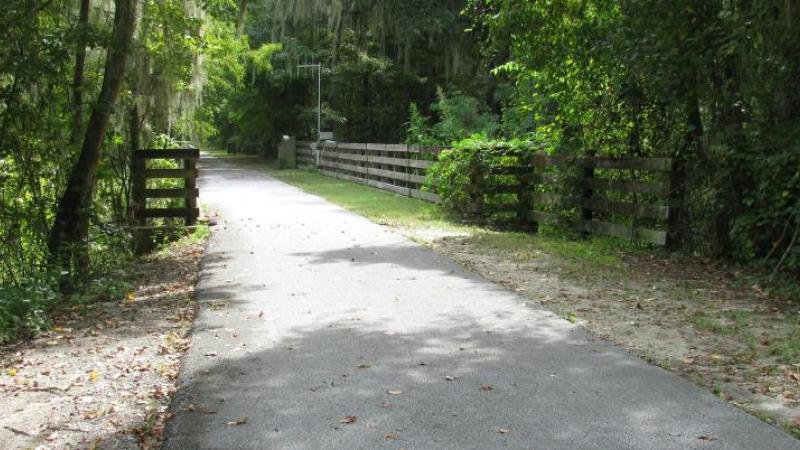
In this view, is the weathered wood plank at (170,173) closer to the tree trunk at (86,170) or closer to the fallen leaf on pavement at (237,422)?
the tree trunk at (86,170)

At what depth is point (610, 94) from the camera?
11.5 m

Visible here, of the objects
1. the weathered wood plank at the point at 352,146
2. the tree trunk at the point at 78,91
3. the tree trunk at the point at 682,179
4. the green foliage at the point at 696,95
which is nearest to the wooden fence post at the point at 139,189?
the tree trunk at the point at 78,91

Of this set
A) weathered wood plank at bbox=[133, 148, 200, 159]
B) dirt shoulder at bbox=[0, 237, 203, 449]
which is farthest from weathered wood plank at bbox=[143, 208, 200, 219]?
dirt shoulder at bbox=[0, 237, 203, 449]

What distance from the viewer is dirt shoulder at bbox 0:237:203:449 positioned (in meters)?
4.36

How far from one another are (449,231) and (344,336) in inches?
272

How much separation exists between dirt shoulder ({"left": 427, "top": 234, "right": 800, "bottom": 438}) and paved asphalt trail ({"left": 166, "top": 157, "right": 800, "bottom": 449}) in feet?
0.93

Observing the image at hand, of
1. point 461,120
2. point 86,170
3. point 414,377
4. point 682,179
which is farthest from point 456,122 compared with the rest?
point 414,377

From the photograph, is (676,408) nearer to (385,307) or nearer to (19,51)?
(385,307)

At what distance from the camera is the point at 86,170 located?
33.1ft

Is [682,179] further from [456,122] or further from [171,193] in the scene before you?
[456,122]

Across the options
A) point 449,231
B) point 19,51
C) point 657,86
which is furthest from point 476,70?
point 19,51

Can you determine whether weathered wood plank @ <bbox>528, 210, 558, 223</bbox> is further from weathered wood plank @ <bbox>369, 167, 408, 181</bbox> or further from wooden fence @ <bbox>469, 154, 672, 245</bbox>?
weathered wood plank @ <bbox>369, 167, 408, 181</bbox>

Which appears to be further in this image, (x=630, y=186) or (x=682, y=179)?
(x=630, y=186)

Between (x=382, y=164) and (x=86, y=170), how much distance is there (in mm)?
12687
